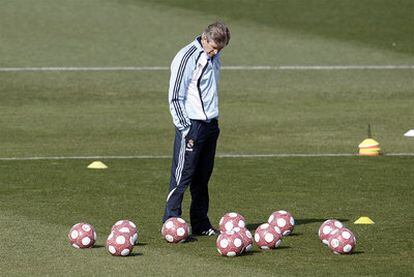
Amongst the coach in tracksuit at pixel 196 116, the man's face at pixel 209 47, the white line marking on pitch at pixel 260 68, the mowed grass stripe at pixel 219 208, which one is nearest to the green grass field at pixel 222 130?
the mowed grass stripe at pixel 219 208

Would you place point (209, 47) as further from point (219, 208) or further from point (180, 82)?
point (219, 208)

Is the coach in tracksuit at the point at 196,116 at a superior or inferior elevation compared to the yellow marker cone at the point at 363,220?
superior

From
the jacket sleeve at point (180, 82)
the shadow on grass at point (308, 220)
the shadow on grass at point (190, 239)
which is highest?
the jacket sleeve at point (180, 82)

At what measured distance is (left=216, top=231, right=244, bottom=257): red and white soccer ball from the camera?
15.1 metres

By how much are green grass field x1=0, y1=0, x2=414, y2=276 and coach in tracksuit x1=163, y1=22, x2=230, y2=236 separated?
2.17 feet

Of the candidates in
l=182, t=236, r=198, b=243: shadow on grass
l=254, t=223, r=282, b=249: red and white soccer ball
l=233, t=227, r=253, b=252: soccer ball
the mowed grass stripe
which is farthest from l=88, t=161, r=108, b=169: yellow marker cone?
l=233, t=227, r=253, b=252: soccer ball

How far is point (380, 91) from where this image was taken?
33.2 meters

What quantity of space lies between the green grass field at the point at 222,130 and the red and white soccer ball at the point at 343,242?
0.47 feet

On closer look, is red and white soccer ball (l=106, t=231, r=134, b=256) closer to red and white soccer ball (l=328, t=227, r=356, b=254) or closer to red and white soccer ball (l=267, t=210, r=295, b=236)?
red and white soccer ball (l=267, t=210, r=295, b=236)

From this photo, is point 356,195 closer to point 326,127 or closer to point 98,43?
point 326,127

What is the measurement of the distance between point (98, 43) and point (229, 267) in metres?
25.6

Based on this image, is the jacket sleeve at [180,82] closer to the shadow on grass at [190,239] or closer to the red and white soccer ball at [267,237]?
the shadow on grass at [190,239]

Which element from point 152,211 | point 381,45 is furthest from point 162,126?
point 381,45

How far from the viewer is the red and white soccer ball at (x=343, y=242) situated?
15180 millimetres
